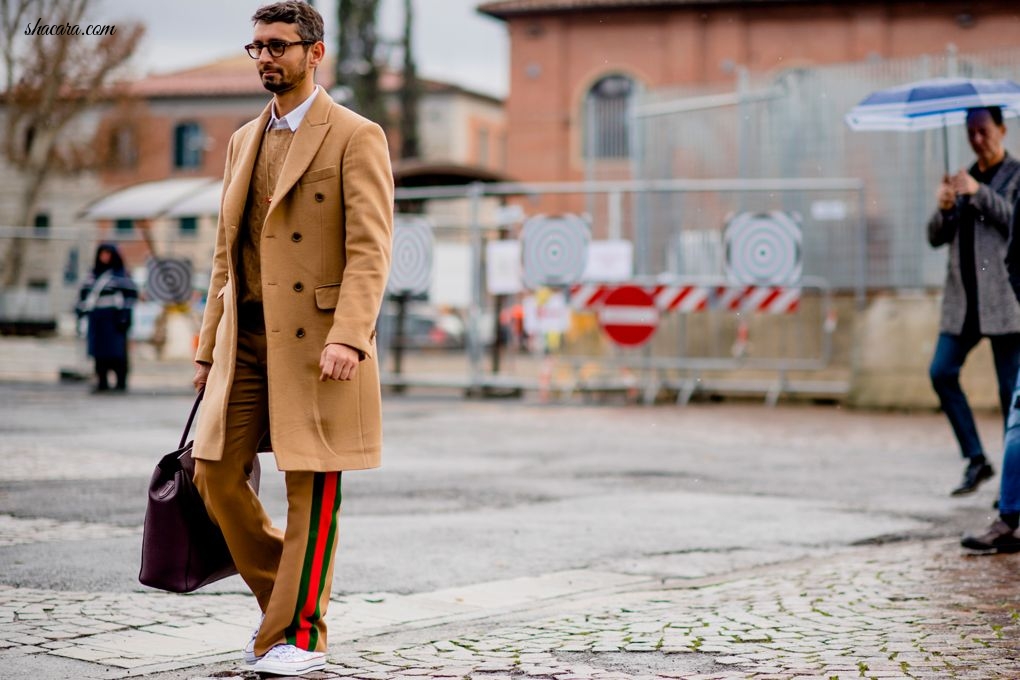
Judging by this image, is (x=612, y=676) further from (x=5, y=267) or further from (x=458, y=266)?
(x=5, y=267)

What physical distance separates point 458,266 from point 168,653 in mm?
15930

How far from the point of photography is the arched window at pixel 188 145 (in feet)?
238

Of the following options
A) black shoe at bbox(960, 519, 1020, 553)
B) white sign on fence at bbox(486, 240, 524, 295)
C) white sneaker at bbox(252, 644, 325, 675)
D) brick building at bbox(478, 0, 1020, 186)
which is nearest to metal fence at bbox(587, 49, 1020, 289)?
white sign on fence at bbox(486, 240, 524, 295)

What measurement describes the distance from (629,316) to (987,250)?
10128 mm

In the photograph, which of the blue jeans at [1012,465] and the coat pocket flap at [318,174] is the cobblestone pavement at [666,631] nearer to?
the blue jeans at [1012,465]

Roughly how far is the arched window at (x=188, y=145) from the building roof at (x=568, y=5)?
24.6 meters

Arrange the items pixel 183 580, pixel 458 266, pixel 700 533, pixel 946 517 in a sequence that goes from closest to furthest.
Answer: pixel 183 580, pixel 700 533, pixel 946 517, pixel 458 266

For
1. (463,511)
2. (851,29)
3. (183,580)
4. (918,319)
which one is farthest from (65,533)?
(851,29)

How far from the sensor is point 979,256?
855 cm

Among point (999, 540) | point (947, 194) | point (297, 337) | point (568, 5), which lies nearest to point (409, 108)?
point (568, 5)

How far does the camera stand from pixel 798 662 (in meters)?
5.00

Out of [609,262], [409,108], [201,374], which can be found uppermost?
[409,108]

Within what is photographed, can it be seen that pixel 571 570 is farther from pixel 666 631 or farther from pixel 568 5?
pixel 568 5

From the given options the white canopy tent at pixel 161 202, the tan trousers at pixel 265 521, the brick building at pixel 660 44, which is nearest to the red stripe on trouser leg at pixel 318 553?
the tan trousers at pixel 265 521
